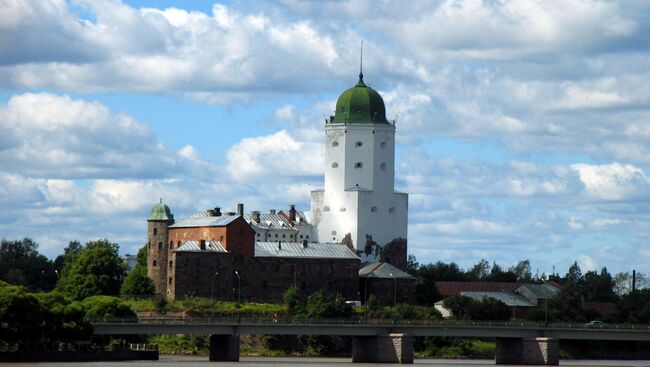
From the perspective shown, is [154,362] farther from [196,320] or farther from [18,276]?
[18,276]

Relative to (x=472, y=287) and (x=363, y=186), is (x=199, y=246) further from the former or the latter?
(x=472, y=287)

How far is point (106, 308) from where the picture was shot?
386 ft

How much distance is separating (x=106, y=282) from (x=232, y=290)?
33.1ft

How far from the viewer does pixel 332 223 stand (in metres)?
154

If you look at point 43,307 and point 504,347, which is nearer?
point 43,307

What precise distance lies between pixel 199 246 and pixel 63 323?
126 ft

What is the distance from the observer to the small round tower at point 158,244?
5531 inches

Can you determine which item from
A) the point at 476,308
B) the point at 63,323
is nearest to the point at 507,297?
the point at 476,308

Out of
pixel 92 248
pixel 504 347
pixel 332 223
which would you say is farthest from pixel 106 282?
pixel 504 347

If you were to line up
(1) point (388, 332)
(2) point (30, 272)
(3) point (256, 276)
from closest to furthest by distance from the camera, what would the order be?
(1) point (388, 332) → (3) point (256, 276) → (2) point (30, 272)

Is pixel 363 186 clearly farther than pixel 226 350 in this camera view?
Yes

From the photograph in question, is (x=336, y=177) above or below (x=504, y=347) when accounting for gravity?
above

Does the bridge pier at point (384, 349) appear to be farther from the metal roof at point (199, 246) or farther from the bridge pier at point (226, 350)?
the metal roof at point (199, 246)

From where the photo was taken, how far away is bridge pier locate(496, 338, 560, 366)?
385ft
